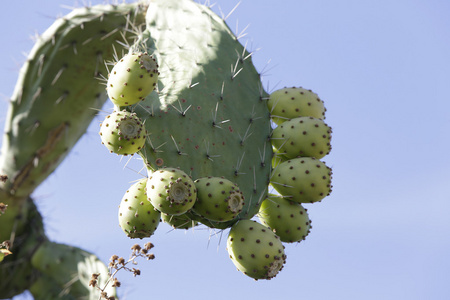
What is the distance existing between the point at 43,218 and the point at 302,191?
2.22 m

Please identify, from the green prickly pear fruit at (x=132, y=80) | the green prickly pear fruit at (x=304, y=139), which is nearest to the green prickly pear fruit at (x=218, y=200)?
the green prickly pear fruit at (x=132, y=80)

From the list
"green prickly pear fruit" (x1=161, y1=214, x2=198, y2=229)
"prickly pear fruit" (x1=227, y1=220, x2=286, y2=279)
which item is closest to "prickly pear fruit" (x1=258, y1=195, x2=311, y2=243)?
"prickly pear fruit" (x1=227, y1=220, x2=286, y2=279)

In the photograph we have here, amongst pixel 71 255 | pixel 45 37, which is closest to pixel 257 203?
pixel 45 37

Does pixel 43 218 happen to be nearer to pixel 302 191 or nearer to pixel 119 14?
pixel 119 14

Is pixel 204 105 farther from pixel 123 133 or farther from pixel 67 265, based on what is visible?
pixel 67 265

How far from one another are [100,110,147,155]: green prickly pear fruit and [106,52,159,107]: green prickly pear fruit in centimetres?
7

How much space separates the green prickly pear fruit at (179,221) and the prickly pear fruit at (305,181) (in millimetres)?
356

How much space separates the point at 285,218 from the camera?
92.7 inches

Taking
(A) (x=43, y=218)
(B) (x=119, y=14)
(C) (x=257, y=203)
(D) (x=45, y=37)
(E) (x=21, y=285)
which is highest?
(C) (x=257, y=203)

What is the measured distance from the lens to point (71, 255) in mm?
4004

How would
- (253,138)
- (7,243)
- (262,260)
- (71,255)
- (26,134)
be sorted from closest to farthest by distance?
(7,243) < (262,260) < (253,138) < (26,134) < (71,255)

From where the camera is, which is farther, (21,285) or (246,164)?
(21,285)

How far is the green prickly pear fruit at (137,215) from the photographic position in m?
2.09

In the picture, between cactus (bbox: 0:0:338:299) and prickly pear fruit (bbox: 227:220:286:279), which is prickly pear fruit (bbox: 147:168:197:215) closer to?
cactus (bbox: 0:0:338:299)
